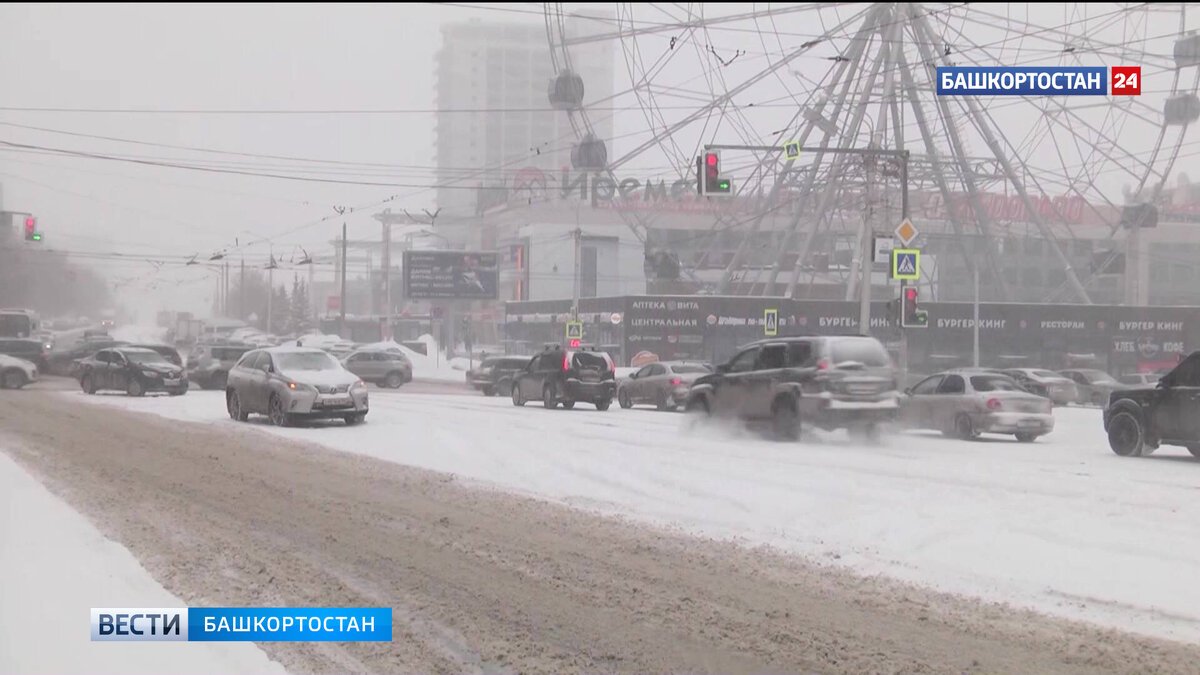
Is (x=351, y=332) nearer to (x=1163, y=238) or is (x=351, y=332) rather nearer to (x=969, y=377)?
(x=1163, y=238)

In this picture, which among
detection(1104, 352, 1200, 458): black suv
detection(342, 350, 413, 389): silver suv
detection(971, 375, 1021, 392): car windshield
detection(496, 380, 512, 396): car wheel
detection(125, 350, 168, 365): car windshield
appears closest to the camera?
detection(1104, 352, 1200, 458): black suv

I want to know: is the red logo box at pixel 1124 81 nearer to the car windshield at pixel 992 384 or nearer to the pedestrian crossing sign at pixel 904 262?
the car windshield at pixel 992 384

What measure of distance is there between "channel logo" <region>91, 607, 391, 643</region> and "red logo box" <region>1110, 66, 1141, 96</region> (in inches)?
768

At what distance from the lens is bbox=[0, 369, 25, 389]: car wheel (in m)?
35.7

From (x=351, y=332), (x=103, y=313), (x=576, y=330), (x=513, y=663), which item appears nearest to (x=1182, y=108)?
(x=576, y=330)

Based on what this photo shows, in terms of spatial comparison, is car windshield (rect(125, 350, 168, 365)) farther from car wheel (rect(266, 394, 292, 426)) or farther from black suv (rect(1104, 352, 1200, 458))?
black suv (rect(1104, 352, 1200, 458))

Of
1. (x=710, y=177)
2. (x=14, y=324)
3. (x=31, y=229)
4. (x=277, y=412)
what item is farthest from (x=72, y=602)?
(x=14, y=324)

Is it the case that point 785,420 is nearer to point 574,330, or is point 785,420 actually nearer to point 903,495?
point 903,495

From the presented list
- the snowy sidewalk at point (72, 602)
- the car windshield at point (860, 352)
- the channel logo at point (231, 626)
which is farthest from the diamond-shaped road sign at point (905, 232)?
the channel logo at point (231, 626)

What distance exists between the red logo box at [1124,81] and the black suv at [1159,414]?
269 inches

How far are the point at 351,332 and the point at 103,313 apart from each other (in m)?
20.9

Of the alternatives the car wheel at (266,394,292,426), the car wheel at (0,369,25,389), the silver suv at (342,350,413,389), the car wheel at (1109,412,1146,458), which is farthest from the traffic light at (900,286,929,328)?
the car wheel at (0,369,25,389)

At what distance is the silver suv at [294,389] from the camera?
843 inches

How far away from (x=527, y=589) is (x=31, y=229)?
32.1m
